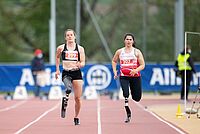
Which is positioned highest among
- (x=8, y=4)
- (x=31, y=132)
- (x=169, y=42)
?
(x=8, y=4)

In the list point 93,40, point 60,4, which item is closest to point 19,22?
point 93,40

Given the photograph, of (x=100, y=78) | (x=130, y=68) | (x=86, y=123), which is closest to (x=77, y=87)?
(x=86, y=123)

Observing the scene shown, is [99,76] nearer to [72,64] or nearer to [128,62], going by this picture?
[128,62]

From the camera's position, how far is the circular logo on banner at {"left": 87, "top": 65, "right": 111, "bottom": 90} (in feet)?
104

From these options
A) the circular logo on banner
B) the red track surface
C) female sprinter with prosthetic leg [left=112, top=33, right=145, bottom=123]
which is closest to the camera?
the red track surface

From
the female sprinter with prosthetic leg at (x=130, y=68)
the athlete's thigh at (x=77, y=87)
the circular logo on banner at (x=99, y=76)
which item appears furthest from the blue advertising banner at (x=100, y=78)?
the athlete's thigh at (x=77, y=87)

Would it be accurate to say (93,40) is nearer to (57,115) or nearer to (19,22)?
(19,22)

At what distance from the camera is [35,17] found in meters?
49.9

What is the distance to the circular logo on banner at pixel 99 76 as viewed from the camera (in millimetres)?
31844

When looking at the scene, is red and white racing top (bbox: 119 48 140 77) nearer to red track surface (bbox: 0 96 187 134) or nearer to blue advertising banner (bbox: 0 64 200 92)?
red track surface (bbox: 0 96 187 134)

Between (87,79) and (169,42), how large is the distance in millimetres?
20385

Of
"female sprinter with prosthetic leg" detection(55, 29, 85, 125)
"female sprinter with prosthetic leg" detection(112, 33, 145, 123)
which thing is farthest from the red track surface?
"female sprinter with prosthetic leg" detection(55, 29, 85, 125)

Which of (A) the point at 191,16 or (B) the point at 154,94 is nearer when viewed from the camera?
(B) the point at 154,94

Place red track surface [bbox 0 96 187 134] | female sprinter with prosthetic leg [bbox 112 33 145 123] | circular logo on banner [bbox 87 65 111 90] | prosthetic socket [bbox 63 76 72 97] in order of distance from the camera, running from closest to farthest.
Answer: red track surface [bbox 0 96 187 134]
prosthetic socket [bbox 63 76 72 97]
female sprinter with prosthetic leg [bbox 112 33 145 123]
circular logo on banner [bbox 87 65 111 90]
